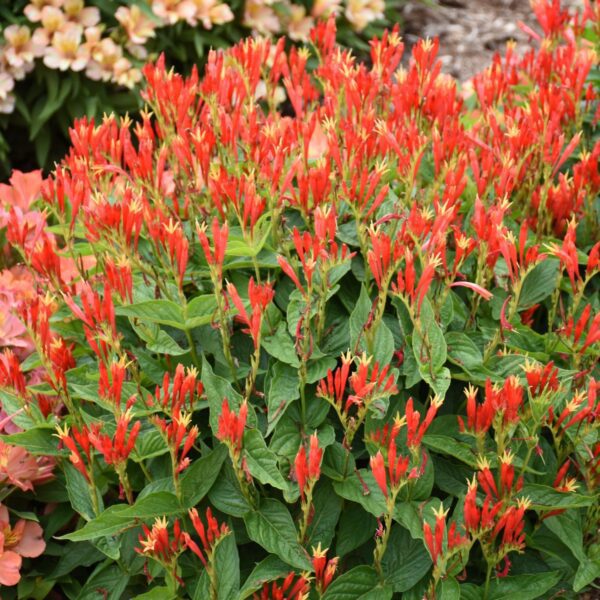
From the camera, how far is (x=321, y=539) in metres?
2.28

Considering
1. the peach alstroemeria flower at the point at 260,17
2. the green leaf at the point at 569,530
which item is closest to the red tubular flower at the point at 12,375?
the green leaf at the point at 569,530

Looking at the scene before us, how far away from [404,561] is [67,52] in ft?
10.3

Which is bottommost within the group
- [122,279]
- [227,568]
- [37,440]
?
[227,568]

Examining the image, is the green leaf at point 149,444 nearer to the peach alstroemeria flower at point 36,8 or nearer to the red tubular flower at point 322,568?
the red tubular flower at point 322,568

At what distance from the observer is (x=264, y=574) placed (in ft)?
7.22

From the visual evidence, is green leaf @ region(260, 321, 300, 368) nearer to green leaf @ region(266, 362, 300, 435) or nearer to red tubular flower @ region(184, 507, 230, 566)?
green leaf @ region(266, 362, 300, 435)

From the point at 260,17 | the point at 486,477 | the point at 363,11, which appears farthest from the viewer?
the point at 363,11

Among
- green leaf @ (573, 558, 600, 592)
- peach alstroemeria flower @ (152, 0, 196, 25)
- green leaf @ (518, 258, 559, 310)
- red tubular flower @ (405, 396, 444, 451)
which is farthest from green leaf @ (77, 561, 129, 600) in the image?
peach alstroemeria flower @ (152, 0, 196, 25)

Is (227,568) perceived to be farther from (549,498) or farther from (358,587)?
(549,498)

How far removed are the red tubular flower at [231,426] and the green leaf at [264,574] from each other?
336mm

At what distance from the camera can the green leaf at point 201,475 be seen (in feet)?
7.38

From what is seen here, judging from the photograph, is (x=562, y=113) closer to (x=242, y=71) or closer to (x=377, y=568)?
(x=242, y=71)

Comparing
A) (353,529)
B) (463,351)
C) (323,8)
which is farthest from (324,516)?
(323,8)

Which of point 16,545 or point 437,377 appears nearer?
point 437,377
